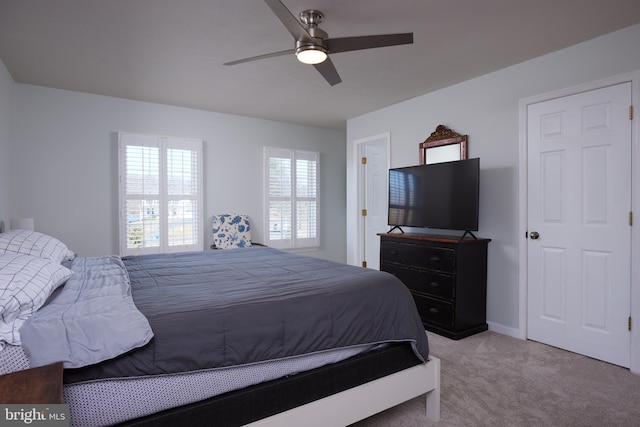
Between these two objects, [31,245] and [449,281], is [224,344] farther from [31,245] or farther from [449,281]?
[449,281]

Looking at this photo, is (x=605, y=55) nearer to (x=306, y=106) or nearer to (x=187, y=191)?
(x=306, y=106)

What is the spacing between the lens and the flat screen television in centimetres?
338

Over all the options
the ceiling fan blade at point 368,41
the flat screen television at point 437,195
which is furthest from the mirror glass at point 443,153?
the ceiling fan blade at point 368,41

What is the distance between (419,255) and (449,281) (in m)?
0.42

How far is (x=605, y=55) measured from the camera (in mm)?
2746

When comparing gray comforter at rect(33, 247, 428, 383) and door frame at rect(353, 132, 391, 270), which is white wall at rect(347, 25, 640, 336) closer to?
door frame at rect(353, 132, 391, 270)

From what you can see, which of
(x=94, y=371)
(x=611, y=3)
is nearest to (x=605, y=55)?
(x=611, y=3)

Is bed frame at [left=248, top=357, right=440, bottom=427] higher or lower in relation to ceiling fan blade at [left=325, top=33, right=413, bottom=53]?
lower

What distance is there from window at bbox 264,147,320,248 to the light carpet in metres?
3.09

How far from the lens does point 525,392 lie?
228cm

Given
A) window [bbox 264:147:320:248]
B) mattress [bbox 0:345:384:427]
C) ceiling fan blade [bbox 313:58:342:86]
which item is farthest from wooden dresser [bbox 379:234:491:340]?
window [bbox 264:147:320:248]

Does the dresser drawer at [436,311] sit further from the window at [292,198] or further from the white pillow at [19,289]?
the white pillow at [19,289]

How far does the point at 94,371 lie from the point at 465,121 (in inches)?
151

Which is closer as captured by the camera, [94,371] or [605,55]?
[94,371]
